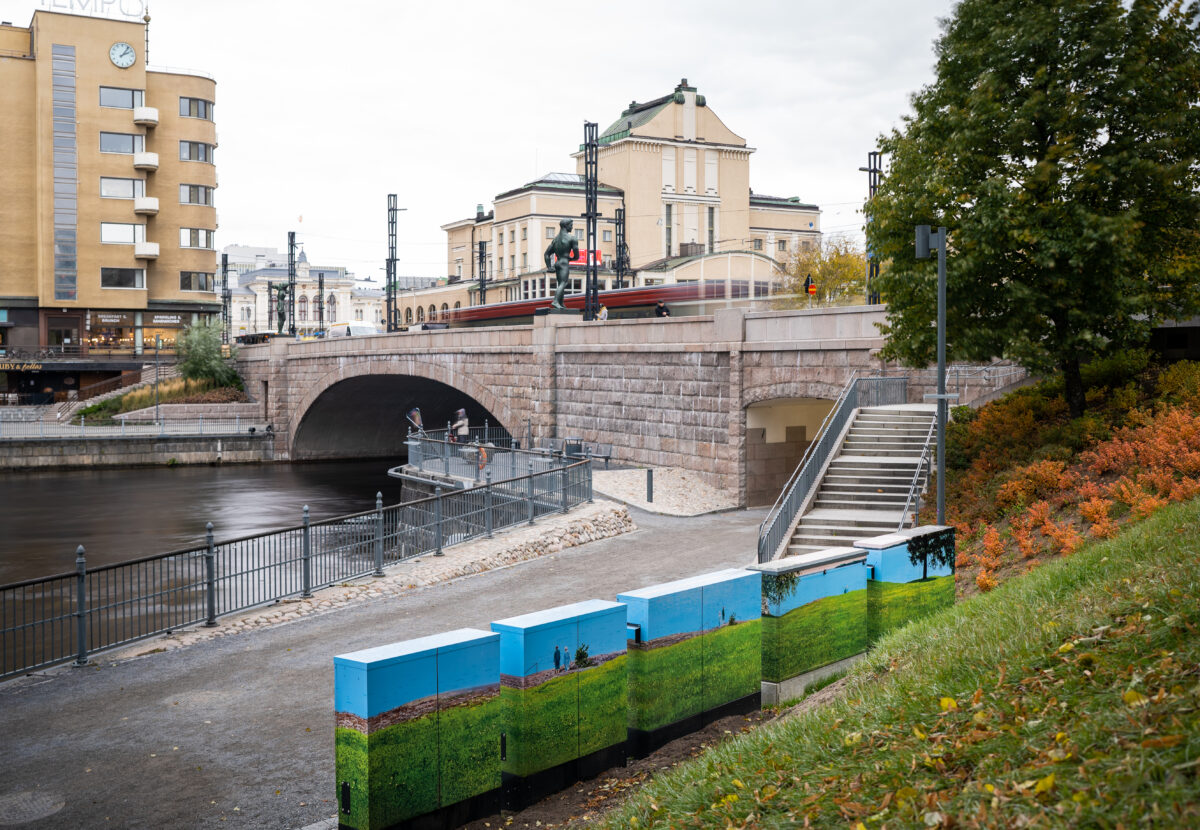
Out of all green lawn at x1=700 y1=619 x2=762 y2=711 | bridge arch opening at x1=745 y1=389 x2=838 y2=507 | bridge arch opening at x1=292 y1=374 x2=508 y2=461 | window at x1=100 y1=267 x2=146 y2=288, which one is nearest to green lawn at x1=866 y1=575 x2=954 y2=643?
green lawn at x1=700 y1=619 x2=762 y2=711

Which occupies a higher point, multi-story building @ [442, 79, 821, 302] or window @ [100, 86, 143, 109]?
window @ [100, 86, 143, 109]

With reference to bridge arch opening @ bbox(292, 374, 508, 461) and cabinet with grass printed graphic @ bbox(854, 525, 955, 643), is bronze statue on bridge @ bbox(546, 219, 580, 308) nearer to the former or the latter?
bridge arch opening @ bbox(292, 374, 508, 461)

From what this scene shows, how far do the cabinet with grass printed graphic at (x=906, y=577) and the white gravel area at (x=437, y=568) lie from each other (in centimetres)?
851

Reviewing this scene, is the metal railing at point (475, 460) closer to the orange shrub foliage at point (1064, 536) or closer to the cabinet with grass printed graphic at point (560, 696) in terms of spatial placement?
the orange shrub foliage at point (1064, 536)

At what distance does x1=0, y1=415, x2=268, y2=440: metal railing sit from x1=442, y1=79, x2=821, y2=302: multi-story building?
80.6 ft

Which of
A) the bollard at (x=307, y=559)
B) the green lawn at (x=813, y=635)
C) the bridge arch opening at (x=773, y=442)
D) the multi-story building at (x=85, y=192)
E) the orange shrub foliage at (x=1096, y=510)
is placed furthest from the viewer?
the multi-story building at (x=85, y=192)

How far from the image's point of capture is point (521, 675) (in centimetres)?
761

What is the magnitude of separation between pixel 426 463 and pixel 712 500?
8.93 m

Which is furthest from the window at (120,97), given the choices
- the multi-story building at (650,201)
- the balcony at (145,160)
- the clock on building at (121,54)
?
the multi-story building at (650,201)

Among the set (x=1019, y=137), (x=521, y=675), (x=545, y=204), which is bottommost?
(x=521, y=675)

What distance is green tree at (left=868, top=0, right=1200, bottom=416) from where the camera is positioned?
15.8m

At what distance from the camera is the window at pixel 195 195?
6856 cm

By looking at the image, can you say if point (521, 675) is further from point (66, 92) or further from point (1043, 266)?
point (66, 92)

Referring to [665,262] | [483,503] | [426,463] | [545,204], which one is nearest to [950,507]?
[483,503]
